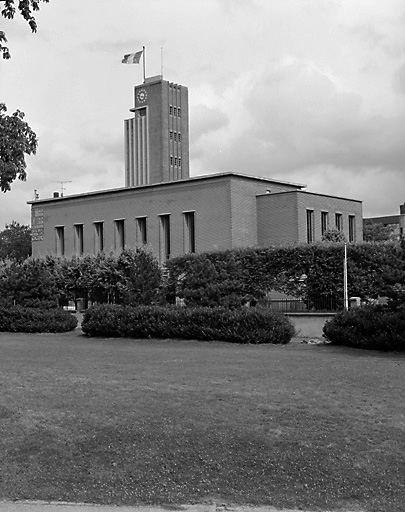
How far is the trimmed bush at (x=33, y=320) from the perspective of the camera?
3828 centimetres

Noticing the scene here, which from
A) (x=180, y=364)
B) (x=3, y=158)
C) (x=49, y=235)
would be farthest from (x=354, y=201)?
(x=3, y=158)

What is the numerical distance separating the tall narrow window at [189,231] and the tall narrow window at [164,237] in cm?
219

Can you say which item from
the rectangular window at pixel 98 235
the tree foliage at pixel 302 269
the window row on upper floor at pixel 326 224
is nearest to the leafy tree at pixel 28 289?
the tree foliage at pixel 302 269

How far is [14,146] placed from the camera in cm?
1235

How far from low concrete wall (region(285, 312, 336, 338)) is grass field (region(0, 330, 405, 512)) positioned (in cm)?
2241

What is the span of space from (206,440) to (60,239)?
65.4 m

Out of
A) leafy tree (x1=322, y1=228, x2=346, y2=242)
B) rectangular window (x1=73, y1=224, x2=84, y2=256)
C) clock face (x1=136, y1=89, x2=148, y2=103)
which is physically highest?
clock face (x1=136, y1=89, x2=148, y2=103)

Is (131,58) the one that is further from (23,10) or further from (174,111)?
(23,10)

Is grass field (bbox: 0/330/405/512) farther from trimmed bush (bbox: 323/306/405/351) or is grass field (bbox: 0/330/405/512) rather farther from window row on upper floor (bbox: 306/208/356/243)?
window row on upper floor (bbox: 306/208/356/243)

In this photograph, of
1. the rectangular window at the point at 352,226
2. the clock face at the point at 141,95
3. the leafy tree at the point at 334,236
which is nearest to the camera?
the leafy tree at the point at 334,236

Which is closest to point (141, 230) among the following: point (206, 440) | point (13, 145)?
point (13, 145)

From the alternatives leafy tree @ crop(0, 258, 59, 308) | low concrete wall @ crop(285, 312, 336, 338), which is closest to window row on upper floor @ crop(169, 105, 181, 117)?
leafy tree @ crop(0, 258, 59, 308)

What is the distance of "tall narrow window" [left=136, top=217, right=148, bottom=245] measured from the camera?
66.1 metres

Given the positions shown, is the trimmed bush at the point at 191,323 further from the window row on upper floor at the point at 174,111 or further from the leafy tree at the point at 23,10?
the window row on upper floor at the point at 174,111
